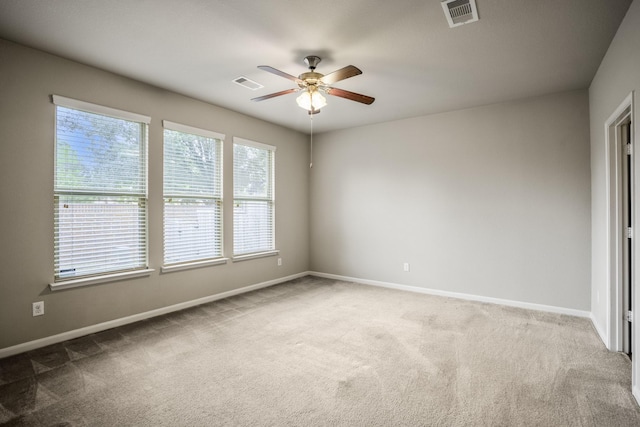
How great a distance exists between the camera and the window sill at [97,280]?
311 cm

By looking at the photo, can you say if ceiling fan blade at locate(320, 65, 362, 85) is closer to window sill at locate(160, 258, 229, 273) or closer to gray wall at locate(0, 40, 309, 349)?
gray wall at locate(0, 40, 309, 349)

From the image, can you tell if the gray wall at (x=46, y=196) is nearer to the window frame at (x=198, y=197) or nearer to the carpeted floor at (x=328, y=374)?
the window frame at (x=198, y=197)

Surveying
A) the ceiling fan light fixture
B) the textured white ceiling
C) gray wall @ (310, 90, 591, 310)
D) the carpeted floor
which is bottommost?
the carpeted floor

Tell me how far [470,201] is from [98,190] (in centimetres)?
464

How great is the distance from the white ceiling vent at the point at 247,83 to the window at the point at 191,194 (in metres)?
1.01

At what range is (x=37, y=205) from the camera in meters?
3.01

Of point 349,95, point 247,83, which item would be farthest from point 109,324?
point 349,95

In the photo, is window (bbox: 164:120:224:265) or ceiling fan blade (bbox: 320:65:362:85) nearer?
ceiling fan blade (bbox: 320:65:362:85)

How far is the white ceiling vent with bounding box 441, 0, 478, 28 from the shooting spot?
7.42 feet

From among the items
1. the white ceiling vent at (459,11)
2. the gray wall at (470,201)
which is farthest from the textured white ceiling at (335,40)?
the gray wall at (470,201)

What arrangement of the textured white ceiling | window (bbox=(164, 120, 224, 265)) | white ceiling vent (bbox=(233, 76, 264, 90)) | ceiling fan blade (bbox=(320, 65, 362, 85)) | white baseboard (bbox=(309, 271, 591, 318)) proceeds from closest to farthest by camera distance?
the textured white ceiling, ceiling fan blade (bbox=(320, 65, 362, 85)), white ceiling vent (bbox=(233, 76, 264, 90)), white baseboard (bbox=(309, 271, 591, 318)), window (bbox=(164, 120, 224, 265))

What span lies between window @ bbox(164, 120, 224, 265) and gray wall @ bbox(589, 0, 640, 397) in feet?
14.1

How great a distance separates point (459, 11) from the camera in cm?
236

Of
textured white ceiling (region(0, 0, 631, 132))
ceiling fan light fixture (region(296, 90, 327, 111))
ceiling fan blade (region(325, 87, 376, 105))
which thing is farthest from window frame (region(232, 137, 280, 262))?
ceiling fan blade (region(325, 87, 376, 105))
